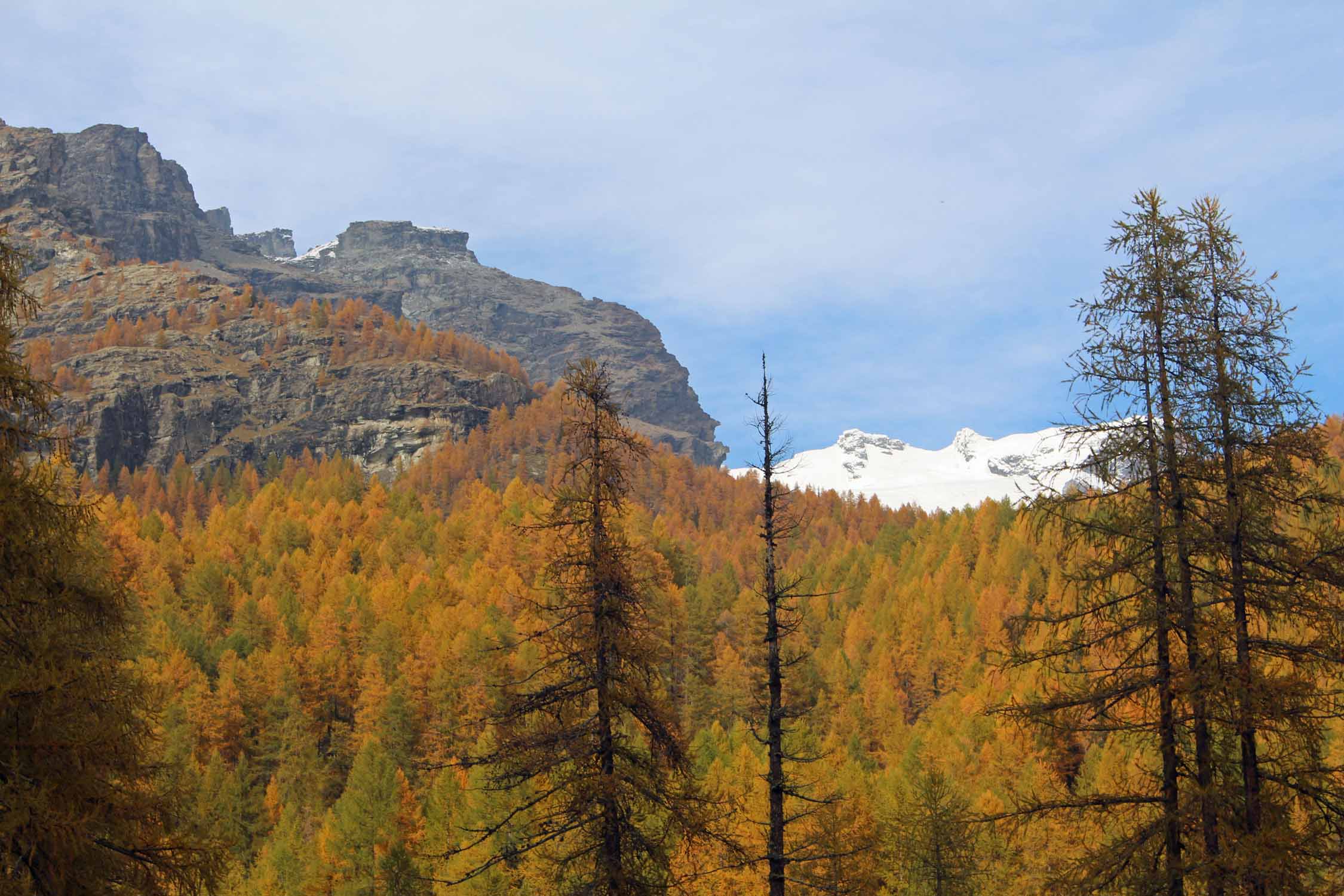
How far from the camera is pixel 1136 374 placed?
42.5 ft

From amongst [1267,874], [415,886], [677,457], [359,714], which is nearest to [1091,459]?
[1267,874]

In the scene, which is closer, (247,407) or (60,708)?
(60,708)

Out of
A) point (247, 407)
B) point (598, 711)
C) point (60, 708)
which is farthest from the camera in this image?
point (247, 407)

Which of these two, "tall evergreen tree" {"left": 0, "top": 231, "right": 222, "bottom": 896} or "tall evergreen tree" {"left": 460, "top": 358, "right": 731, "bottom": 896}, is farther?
"tall evergreen tree" {"left": 460, "top": 358, "right": 731, "bottom": 896}

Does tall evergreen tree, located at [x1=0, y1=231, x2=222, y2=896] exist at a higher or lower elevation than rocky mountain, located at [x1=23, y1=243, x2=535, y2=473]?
lower

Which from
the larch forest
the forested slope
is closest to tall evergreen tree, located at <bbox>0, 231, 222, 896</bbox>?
the larch forest

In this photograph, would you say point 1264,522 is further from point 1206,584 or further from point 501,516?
A: point 501,516

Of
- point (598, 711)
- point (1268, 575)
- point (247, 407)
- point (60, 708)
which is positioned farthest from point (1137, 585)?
point (247, 407)

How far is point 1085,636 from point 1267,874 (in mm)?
3258

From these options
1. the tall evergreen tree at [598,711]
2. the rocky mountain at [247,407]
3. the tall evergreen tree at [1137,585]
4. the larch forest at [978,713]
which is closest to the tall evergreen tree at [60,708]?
the larch forest at [978,713]

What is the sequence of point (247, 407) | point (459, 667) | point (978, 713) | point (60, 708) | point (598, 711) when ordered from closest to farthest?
point (60, 708) → point (598, 711) → point (978, 713) → point (459, 667) → point (247, 407)

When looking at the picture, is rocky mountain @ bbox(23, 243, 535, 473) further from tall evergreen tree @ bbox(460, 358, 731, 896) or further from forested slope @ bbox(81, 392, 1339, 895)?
tall evergreen tree @ bbox(460, 358, 731, 896)

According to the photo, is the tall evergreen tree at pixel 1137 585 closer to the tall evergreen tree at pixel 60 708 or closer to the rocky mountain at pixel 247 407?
the tall evergreen tree at pixel 60 708

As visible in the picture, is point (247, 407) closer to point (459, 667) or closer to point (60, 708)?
point (459, 667)
